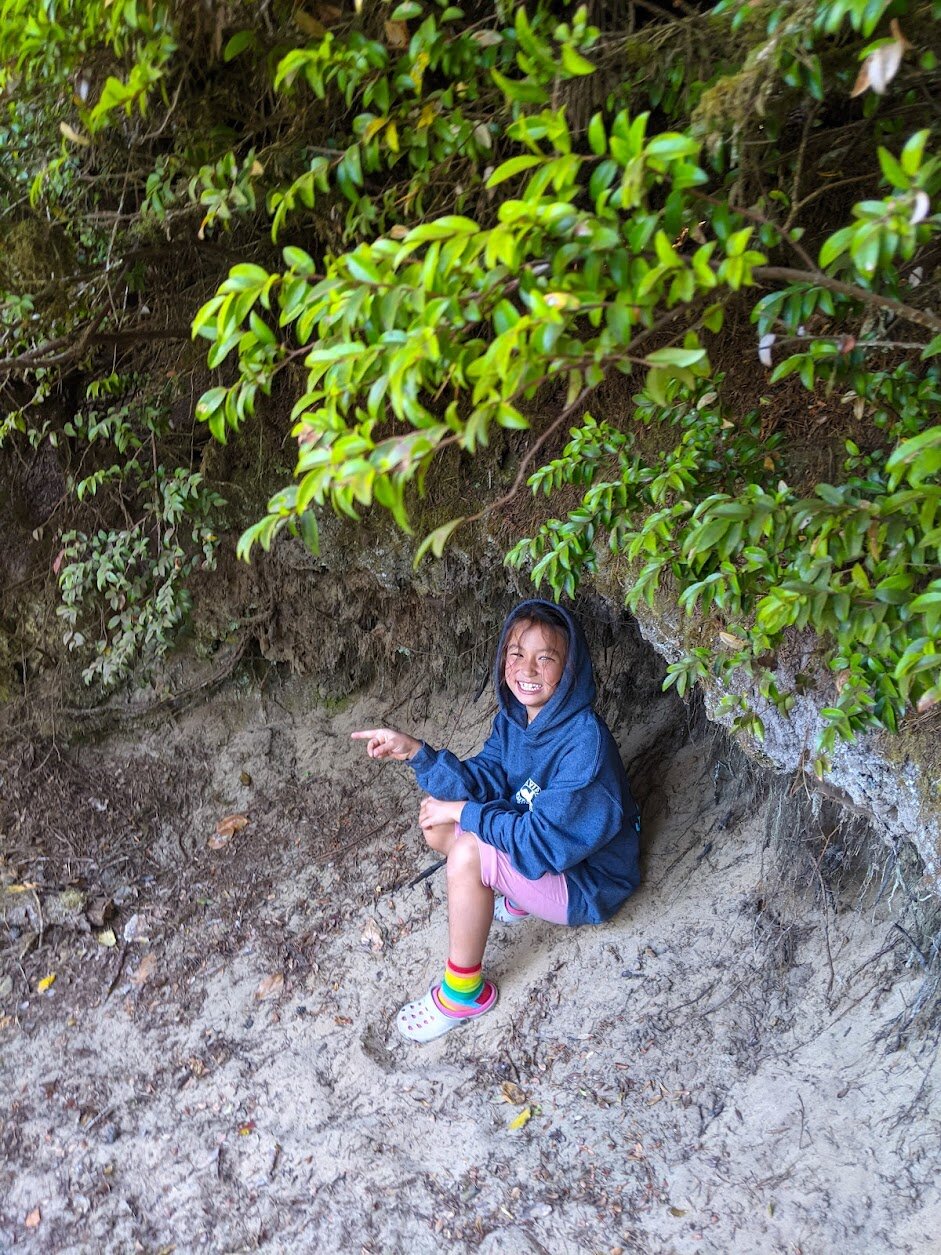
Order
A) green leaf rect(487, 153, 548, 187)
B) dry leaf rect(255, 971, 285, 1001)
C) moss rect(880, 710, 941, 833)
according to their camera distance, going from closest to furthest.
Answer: green leaf rect(487, 153, 548, 187) → moss rect(880, 710, 941, 833) → dry leaf rect(255, 971, 285, 1001)

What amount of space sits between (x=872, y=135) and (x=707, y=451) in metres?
0.82

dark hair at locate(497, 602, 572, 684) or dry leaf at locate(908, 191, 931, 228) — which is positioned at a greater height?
dry leaf at locate(908, 191, 931, 228)

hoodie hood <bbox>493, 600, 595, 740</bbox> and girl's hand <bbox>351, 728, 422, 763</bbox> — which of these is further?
girl's hand <bbox>351, 728, 422, 763</bbox>

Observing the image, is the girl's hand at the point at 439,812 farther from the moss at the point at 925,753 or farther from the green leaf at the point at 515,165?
the green leaf at the point at 515,165

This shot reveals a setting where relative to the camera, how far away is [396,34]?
1831 millimetres

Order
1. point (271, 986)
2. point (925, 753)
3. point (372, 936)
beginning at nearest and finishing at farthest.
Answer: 1. point (925, 753)
2. point (271, 986)
3. point (372, 936)

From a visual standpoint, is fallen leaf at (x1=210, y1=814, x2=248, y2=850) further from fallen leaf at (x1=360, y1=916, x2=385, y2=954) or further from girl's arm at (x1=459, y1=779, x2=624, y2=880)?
girl's arm at (x1=459, y1=779, x2=624, y2=880)

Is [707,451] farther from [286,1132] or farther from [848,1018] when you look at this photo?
[286,1132]

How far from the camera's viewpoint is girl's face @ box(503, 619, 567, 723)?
10.4 ft

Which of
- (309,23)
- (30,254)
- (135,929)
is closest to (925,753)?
(309,23)

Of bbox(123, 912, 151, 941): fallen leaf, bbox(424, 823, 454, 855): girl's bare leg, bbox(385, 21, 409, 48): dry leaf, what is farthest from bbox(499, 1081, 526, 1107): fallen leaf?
bbox(385, 21, 409, 48): dry leaf

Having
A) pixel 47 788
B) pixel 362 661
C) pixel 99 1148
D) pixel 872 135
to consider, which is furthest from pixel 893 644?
pixel 47 788

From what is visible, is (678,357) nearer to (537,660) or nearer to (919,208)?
(919,208)

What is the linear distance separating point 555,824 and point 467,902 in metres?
0.53
